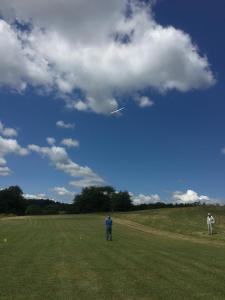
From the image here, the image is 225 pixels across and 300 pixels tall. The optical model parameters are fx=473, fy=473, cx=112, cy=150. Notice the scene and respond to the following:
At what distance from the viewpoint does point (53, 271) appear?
19.5 m

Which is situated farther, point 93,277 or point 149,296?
Answer: point 93,277

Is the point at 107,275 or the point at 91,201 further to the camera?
the point at 91,201

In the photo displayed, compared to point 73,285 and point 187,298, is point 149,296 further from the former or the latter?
point 73,285

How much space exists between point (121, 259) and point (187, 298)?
34.5 feet

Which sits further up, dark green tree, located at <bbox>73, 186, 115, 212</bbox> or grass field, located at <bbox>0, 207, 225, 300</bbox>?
dark green tree, located at <bbox>73, 186, 115, 212</bbox>

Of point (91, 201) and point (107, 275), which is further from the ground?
point (91, 201)

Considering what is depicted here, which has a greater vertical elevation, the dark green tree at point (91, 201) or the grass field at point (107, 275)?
the dark green tree at point (91, 201)

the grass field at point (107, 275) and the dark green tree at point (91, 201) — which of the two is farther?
the dark green tree at point (91, 201)

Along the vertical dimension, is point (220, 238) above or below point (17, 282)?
above

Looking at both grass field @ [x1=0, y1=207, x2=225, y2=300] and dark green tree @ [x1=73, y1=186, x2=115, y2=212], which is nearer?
grass field @ [x1=0, y1=207, x2=225, y2=300]

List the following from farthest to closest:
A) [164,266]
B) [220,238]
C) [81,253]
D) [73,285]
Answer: [220,238], [81,253], [164,266], [73,285]

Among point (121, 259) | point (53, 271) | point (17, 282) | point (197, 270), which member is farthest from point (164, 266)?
point (17, 282)

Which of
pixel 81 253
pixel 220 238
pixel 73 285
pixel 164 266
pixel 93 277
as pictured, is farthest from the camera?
pixel 220 238

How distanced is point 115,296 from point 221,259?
12.3m
